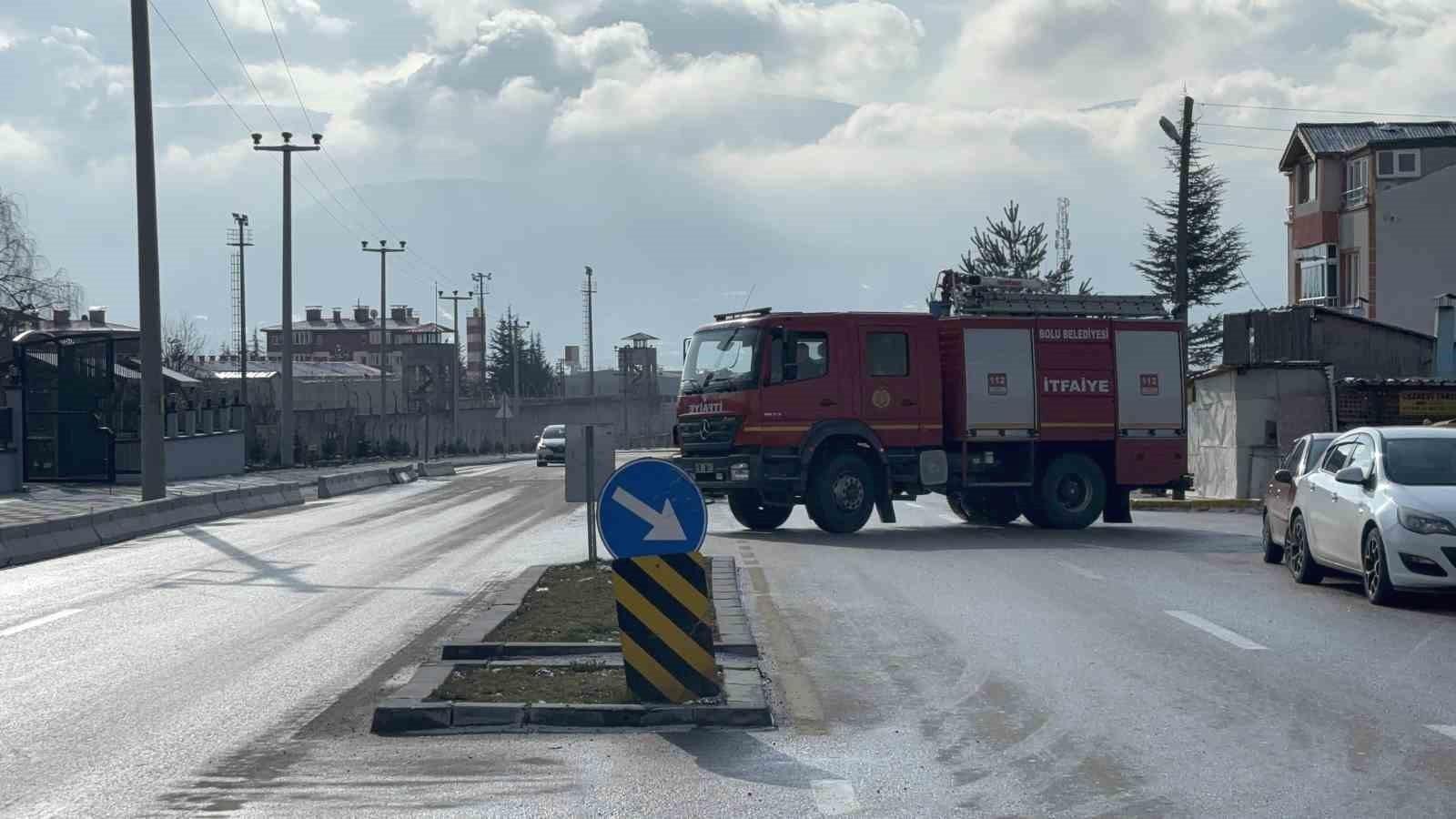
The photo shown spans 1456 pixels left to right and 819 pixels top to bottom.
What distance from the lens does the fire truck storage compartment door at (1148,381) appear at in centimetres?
2323

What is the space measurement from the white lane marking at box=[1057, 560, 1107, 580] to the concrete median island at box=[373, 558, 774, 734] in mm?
4864

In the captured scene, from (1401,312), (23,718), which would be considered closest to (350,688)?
(23,718)

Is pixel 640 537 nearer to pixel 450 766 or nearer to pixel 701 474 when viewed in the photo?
pixel 450 766

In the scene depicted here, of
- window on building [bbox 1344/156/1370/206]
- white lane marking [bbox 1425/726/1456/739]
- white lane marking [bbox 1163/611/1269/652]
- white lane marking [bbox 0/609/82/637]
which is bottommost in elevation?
white lane marking [bbox 1425/726/1456/739]

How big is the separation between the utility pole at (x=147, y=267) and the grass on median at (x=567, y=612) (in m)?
13.7

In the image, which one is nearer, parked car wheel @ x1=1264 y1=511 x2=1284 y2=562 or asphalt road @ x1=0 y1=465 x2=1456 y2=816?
asphalt road @ x1=0 y1=465 x2=1456 y2=816

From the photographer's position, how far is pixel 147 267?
28.1 m

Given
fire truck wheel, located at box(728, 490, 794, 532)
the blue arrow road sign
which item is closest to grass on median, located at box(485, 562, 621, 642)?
the blue arrow road sign

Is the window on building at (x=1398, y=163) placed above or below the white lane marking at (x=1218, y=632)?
above

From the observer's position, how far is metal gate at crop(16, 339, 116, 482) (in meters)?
34.0

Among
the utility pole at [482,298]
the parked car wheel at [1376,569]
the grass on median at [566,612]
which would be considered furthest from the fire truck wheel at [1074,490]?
the utility pole at [482,298]

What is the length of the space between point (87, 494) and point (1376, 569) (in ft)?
86.0

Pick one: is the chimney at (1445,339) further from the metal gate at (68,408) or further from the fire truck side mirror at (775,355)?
the metal gate at (68,408)

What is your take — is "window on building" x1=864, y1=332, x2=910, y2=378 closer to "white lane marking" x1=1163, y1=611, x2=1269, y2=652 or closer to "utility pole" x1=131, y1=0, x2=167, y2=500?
"white lane marking" x1=1163, y1=611, x2=1269, y2=652
